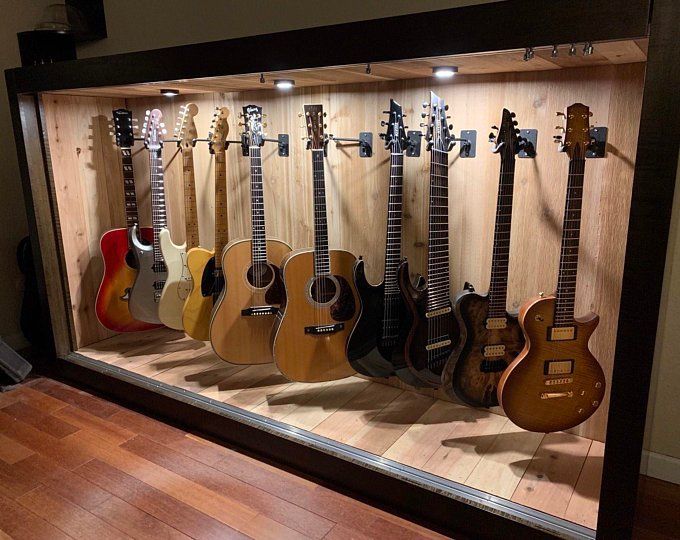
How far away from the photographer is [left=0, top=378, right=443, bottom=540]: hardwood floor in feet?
5.54

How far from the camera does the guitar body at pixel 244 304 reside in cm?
230

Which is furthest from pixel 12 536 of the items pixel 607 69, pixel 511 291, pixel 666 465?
pixel 607 69

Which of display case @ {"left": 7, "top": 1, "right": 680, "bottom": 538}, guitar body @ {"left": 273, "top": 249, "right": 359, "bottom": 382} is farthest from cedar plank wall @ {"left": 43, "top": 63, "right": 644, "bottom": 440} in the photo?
guitar body @ {"left": 273, "top": 249, "right": 359, "bottom": 382}

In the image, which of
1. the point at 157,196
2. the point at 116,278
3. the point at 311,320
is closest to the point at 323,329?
the point at 311,320

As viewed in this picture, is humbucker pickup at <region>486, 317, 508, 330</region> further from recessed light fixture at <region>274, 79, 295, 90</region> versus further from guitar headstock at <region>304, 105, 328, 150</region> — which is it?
recessed light fixture at <region>274, 79, 295, 90</region>

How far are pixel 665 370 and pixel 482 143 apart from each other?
100 centimetres

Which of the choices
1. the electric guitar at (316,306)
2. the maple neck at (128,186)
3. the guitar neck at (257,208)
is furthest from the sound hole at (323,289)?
the maple neck at (128,186)

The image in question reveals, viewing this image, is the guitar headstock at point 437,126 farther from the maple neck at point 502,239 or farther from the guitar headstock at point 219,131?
the guitar headstock at point 219,131

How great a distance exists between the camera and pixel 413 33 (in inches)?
55.3

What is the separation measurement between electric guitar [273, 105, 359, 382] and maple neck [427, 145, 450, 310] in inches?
13.9

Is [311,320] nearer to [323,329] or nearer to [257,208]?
[323,329]

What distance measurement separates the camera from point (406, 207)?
2189 mm

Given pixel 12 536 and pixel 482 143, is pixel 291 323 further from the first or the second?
pixel 12 536

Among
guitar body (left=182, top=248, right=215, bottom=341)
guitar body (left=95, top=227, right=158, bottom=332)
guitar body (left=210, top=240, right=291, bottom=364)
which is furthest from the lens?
guitar body (left=95, top=227, right=158, bottom=332)
